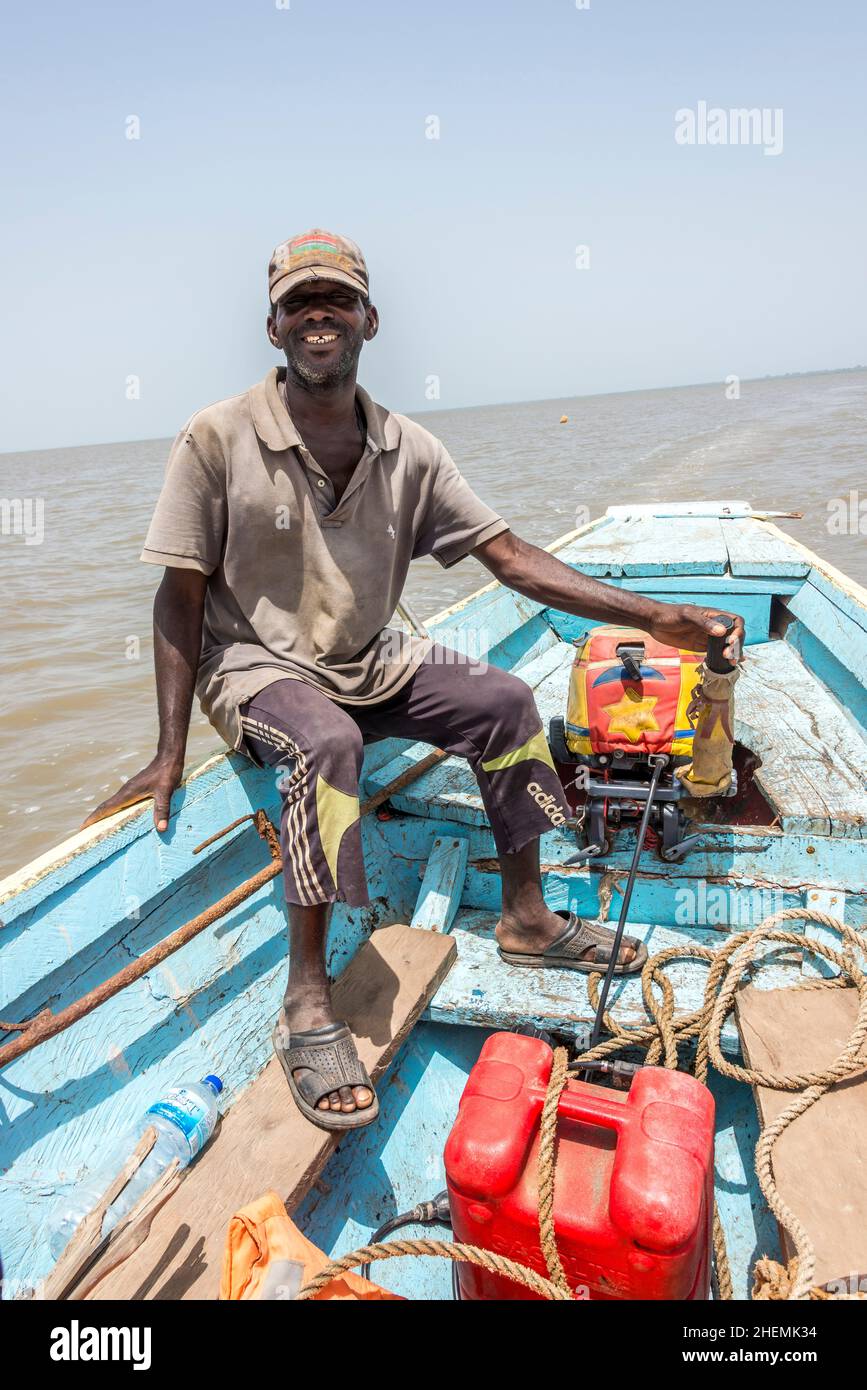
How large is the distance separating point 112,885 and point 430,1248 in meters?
0.99

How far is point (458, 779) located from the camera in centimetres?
259

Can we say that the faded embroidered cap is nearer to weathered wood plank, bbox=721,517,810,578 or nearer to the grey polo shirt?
the grey polo shirt

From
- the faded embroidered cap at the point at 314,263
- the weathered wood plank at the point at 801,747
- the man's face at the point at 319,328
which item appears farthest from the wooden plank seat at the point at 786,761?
the faded embroidered cap at the point at 314,263

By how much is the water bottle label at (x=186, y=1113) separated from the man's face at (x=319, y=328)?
167 centimetres

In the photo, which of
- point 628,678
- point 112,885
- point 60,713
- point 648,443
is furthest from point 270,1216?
point 648,443

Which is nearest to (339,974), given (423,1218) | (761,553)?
(423,1218)

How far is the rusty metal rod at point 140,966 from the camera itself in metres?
1.58

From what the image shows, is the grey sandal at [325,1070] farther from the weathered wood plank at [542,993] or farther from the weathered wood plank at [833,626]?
the weathered wood plank at [833,626]

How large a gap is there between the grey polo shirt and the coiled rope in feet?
3.38

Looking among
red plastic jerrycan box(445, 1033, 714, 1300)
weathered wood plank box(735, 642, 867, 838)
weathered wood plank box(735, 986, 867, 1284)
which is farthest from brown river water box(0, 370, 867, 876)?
weathered wood plank box(735, 986, 867, 1284)

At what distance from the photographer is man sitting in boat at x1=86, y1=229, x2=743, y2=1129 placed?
197 centimetres

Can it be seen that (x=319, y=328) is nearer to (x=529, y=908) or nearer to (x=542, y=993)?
(x=529, y=908)
